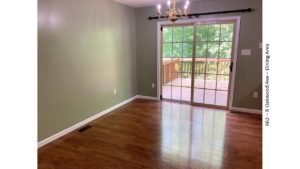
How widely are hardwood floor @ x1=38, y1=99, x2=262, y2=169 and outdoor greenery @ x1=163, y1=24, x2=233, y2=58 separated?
1.34 metres

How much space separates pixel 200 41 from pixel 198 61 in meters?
0.44

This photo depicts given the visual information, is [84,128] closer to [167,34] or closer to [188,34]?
[167,34]

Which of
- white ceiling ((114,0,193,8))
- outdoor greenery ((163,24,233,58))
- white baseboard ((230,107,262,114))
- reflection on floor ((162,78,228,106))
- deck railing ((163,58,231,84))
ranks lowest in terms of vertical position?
white baseboard ((230,107,262,114))

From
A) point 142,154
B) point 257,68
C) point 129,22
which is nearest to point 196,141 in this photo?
point 142,154

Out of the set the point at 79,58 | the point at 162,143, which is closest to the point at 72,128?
the point at 79,58

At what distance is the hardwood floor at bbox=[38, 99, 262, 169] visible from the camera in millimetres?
2320

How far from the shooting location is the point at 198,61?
441cm

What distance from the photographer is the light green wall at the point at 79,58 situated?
2.69 meters

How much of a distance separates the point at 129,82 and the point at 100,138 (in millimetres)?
2112

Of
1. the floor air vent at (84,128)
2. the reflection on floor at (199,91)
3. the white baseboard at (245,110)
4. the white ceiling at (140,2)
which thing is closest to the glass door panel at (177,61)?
the reflection on floor at (199,91)

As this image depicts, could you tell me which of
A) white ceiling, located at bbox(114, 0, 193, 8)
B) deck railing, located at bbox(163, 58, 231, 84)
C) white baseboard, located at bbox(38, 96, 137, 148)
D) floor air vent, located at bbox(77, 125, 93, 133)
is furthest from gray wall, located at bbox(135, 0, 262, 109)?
floor air vent, located at bbox(77, 125, 93, 133)

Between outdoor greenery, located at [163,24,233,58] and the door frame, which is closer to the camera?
the door frame

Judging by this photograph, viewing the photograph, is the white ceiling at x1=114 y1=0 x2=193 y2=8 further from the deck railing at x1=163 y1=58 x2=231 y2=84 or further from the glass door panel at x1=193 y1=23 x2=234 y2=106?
the deck railing at x1=163 y1=58 x2=231 y2=84

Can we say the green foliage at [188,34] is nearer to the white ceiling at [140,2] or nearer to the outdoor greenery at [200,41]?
the outdoor greenery at [200,41]
